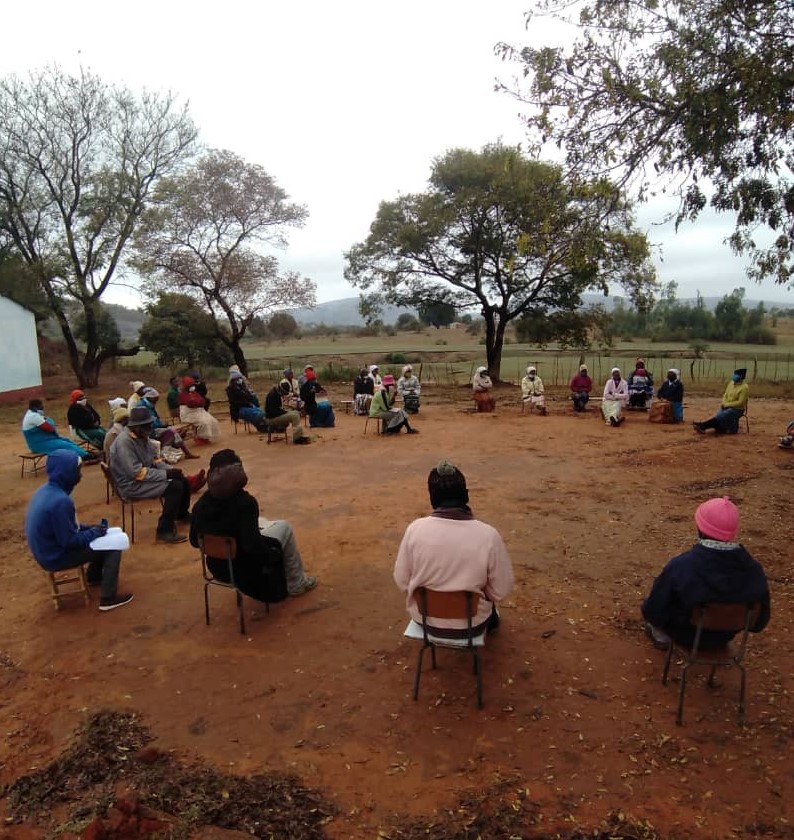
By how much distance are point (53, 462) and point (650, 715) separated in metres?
4.42

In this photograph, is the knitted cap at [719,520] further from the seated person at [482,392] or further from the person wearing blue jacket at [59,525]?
the seated person at [482,392]

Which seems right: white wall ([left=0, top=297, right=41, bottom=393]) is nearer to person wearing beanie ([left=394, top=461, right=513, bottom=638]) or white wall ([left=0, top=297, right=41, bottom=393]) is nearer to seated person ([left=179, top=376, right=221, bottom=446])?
seated person ([left=179, top=376, right=221, bottom=446])

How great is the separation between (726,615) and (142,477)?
5.64 meters

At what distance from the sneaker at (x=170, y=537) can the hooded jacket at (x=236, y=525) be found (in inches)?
81.4

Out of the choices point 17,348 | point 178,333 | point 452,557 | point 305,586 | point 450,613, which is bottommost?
point 305,586

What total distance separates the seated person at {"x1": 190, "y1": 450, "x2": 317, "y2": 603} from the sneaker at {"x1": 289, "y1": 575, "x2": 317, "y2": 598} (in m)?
0.28

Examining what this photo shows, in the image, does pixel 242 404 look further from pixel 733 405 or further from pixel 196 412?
pixel 733 405

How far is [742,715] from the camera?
3.41 meters

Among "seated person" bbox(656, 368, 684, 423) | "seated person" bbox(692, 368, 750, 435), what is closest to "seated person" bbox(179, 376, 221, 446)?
"seated person" bbox(656, 368, 684, 423)

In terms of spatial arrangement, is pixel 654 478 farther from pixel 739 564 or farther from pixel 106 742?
pixel 106 742

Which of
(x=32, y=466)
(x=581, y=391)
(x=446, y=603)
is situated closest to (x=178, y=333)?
(x=32, y=466)

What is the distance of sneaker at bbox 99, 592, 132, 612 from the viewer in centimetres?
494

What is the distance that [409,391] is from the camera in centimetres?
1556

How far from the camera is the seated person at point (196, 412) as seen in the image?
11.8m
